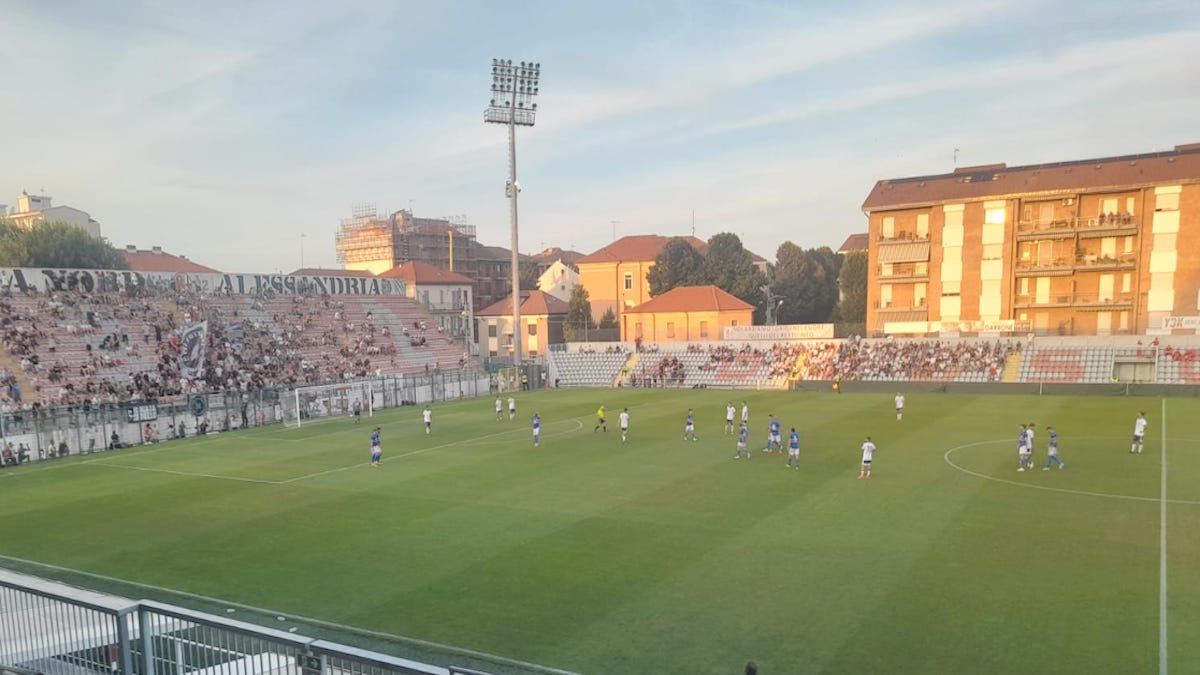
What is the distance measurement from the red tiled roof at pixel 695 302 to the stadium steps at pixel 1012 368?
2394 cm

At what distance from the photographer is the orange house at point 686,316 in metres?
69.3

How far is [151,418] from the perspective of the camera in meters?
35.5

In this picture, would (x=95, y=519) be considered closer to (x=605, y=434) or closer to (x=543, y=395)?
(x=605, y=434)

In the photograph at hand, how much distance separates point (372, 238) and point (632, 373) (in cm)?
5338

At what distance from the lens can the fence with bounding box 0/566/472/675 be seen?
6.38 m

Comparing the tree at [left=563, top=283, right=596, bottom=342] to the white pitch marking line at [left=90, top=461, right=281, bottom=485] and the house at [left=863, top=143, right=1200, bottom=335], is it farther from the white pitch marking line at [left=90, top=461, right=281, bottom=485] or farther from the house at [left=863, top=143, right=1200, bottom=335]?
the white pitch marking line at [left=90, top=461, right=281, bottom=485]

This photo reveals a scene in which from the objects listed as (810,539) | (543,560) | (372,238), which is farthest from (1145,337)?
(372,238)

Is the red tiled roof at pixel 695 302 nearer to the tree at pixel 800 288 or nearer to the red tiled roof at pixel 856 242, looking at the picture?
the tree at pixel 800 288

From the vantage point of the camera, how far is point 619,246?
9406 cm

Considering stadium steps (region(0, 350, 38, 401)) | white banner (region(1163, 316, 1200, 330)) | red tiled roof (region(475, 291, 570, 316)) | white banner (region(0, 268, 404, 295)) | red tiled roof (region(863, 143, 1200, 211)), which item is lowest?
stadium steps (region(0, 350, 38, 401))

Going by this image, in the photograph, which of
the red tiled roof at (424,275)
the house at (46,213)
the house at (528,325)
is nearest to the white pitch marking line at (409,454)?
the house at (528,325)

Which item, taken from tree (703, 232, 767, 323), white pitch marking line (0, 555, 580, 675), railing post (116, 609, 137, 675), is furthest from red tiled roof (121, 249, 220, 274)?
railing post (116, 609, 137, 675)

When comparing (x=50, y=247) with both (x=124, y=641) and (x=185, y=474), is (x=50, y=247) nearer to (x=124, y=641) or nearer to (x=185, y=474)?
(x=185, y=474)

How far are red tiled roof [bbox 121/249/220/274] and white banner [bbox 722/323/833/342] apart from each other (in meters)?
58.2
